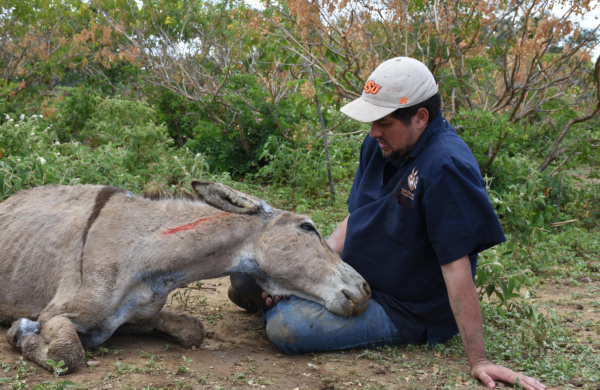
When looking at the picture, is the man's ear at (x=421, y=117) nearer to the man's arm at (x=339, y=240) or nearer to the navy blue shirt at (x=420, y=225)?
the navy blue shirt at (x=420, y=225)

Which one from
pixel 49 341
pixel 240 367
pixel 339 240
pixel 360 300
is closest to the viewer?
pixel 49 341

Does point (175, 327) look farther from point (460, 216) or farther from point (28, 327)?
point (460, 216)

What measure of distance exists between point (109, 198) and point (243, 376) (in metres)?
1.42

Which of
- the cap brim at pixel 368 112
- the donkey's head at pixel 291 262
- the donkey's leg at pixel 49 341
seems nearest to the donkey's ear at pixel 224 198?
the donkey's head at pixel 291 262

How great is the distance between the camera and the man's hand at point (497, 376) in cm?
310

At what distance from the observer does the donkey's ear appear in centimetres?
376

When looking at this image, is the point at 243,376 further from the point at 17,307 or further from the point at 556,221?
the point at 556,221

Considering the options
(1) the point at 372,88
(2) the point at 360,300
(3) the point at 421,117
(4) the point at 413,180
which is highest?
(1) the point at 372,88

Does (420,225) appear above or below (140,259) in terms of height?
above

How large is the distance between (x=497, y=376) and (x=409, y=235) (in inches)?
35.4

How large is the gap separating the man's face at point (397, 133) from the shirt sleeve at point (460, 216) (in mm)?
348

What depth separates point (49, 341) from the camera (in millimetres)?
3096

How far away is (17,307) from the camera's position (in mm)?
3607

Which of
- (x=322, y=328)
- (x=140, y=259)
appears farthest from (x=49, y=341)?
(x=322, y=328)
